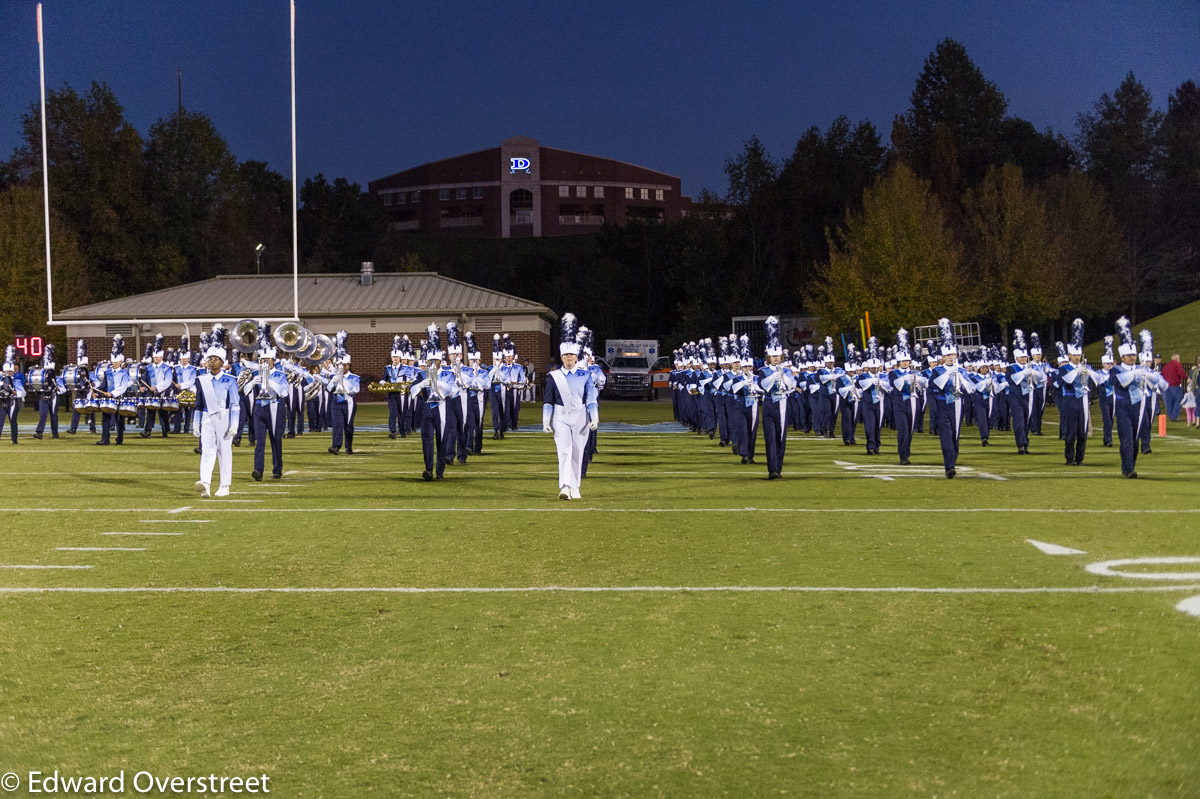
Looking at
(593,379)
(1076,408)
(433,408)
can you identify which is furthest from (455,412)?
(1076,408)

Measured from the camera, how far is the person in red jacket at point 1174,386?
104 ft

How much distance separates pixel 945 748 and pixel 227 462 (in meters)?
10.5

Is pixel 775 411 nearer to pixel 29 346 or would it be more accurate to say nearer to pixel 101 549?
pixel 101 549

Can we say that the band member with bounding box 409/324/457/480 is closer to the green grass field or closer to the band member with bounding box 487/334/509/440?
the green grass field

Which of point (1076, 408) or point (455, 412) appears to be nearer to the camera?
point (455, 412)

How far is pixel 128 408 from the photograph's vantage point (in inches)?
934

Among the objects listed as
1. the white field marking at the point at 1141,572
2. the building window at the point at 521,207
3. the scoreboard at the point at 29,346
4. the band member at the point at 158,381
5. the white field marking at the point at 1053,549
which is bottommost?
the white field marking at the point at 1141,572

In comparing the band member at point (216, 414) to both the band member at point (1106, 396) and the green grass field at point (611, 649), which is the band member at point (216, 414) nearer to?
the green grass field at point (611, 649)

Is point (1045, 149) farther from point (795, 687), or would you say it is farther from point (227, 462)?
point (795, 687)

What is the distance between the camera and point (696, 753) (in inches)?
184

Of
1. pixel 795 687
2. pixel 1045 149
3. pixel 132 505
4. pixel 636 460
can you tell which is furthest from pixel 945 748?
pixel 1045 149

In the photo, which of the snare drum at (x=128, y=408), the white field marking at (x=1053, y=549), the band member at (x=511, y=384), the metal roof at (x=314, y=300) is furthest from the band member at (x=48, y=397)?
the metal roof at (x=314, y=300)

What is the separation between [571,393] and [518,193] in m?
90.6

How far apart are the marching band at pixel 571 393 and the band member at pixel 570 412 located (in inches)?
0.5
